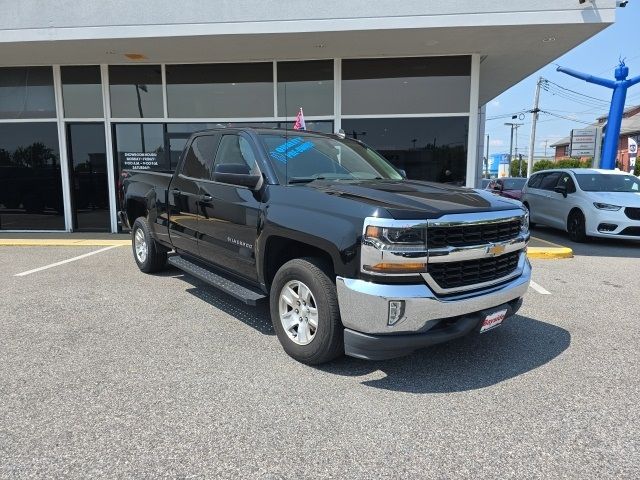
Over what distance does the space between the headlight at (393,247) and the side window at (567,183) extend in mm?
9295

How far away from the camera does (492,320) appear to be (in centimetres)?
358

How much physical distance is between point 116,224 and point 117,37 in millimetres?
4343

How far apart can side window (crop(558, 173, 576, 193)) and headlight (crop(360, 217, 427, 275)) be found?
9.30 m

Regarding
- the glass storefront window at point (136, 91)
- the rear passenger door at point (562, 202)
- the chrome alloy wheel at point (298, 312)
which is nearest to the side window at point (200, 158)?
the chrome alloy wheel at point (298, 312)

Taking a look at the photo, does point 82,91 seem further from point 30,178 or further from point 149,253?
point 149,253

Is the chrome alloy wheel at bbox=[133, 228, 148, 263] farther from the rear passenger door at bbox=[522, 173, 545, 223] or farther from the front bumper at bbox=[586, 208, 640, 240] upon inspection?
the rear passenger door at bbox=[522, 173, 545, 223]

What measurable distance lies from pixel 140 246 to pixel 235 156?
296 centimetres

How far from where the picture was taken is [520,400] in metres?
3.27

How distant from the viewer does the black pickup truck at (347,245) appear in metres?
3.19

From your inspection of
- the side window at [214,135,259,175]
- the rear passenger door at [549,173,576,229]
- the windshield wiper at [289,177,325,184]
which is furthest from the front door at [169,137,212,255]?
the rear passenger door at [549,173,576,229]

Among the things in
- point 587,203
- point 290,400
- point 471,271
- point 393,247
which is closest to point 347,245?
point 393,247

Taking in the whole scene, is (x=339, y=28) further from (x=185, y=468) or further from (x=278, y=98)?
(x=185, y=468)

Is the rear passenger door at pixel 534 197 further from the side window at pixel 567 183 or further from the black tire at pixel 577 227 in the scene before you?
the black tire at pixel 577 227

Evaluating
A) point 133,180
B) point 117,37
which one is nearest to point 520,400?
point 133,180
